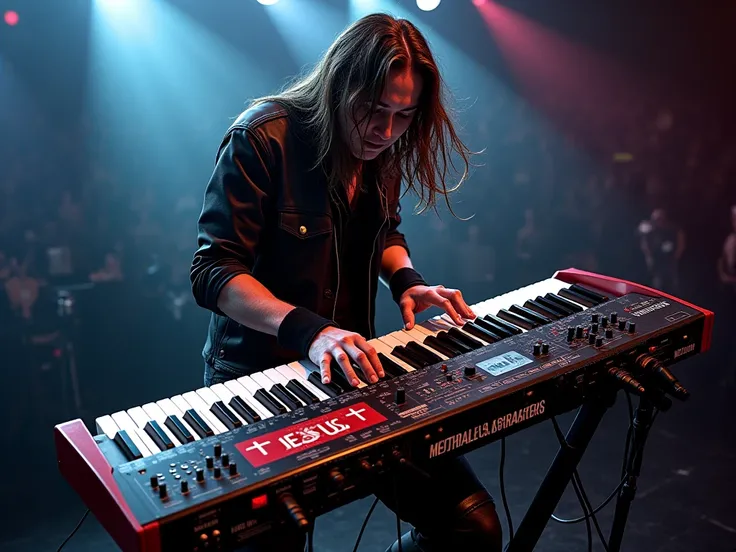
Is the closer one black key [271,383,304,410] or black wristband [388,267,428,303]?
black key [271,383,304,410]

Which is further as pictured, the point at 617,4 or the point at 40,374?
the point at 617,4

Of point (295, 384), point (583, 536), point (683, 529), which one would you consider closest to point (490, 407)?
point (295, 384)

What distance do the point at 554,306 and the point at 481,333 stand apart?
264mm

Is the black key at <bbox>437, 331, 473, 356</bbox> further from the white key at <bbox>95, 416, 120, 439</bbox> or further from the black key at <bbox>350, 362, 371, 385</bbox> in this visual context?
the white key at <bbox>95, 416, 120, 439</bbox>

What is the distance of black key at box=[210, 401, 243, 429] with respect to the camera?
1434mm

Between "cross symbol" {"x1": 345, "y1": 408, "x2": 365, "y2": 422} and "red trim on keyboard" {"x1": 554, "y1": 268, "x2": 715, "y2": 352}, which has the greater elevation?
"red trim on keyboard" {"x1": 554, "y1": 268, "x2": 715, "y2": 352}

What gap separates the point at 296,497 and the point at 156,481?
0.78ft

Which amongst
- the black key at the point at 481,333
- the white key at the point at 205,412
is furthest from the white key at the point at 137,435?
the black key at the point at 481,333

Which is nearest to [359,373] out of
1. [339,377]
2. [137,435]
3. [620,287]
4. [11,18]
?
[339,377]

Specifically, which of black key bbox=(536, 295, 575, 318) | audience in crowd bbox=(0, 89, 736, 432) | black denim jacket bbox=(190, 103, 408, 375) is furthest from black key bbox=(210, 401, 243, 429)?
audience in crowd bbox=(0, 89, 736, 432)

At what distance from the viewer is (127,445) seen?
1.34 metres

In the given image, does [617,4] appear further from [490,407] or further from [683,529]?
[490,407]

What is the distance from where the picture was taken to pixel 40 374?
414cm

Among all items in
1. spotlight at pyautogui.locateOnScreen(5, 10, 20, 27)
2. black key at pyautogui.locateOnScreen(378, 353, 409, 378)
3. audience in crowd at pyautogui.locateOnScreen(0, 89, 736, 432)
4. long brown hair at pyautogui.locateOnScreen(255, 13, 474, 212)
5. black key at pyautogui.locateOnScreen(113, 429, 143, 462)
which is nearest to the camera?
black key at pyautogui.locateOnScreen(113, 429, 143, 462)
